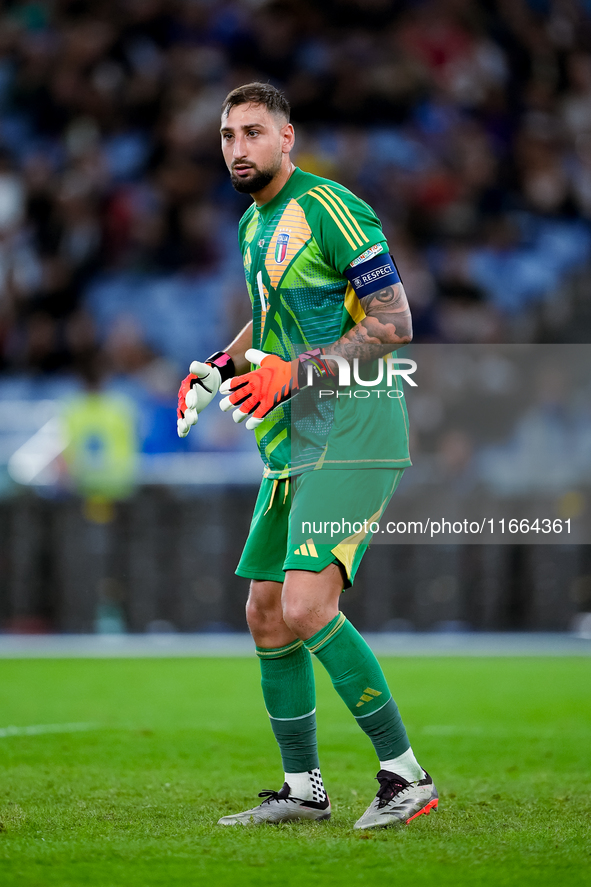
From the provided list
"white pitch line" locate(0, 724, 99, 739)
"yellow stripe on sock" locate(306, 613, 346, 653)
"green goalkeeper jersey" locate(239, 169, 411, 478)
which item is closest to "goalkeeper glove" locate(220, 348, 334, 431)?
"green goalkeeper jersey" locate(239, 169, 411, 478)

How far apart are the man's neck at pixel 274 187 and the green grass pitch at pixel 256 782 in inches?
80.2

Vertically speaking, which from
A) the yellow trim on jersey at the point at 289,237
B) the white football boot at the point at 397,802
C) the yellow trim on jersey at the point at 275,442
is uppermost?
the yellow trim on jersey at the point at 289,237

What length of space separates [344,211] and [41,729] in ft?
10.9

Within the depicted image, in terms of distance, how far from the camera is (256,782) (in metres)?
4.51

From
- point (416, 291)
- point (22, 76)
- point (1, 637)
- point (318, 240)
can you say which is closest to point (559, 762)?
point (318, 240)

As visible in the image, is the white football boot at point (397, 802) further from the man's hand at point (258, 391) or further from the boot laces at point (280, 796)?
the man's hand at point (258, 391)

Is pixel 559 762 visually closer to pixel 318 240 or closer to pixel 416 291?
pixel 318 240

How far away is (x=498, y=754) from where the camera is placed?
531 centimetres

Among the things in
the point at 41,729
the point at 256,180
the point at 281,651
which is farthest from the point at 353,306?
the point at 41,729

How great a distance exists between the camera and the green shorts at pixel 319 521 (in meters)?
3.59

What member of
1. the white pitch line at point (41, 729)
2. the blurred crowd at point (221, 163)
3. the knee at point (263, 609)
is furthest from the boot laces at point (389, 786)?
the blurred crowd at point (221, 163)

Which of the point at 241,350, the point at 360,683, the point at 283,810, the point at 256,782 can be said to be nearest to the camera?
the point at 360,683

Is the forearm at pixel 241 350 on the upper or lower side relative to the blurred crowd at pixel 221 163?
lower

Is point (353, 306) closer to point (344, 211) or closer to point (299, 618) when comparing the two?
point (344, 211)
